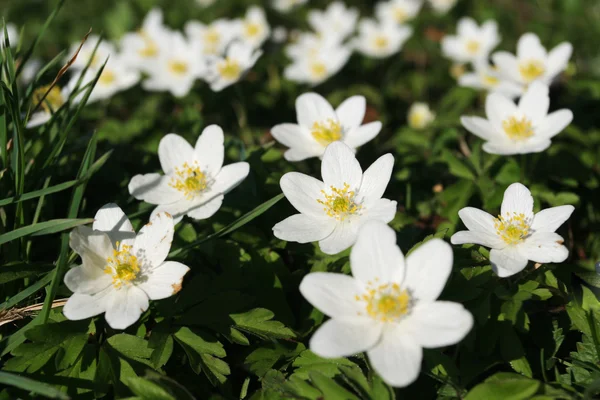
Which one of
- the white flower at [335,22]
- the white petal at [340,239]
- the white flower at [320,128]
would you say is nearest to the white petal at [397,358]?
the white petal at [340,239]

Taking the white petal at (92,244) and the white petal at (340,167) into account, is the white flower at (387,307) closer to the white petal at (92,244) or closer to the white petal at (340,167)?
the white petal at (340,167)

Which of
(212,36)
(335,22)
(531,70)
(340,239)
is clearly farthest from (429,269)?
(335,22)

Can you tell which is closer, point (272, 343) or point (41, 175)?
point (272, 343)

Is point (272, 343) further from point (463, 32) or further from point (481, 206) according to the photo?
point (463, 32)

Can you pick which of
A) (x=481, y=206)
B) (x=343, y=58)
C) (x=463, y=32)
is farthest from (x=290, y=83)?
(x=481, y=206)

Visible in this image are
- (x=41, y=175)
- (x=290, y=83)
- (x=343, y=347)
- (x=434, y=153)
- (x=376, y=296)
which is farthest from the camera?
(x=290, y=83)

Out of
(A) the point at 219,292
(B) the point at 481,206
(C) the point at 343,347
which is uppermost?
(C) the point at 343,347

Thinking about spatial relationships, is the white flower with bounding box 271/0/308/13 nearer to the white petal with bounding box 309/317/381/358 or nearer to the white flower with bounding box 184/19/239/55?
the white flower with bounding box 184/19/239/55

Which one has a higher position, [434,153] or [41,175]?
[41,175]
